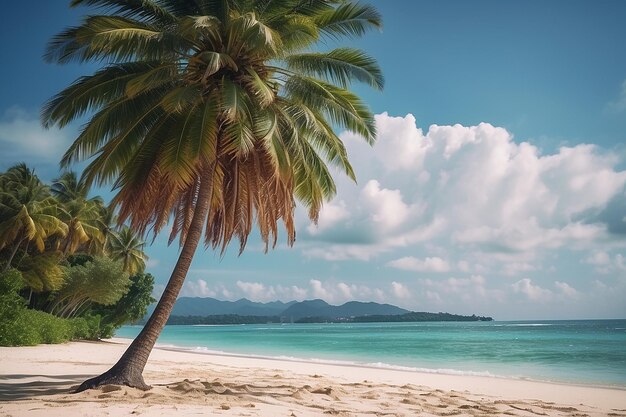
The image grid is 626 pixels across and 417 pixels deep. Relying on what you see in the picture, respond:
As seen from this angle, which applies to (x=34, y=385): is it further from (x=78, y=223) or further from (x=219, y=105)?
(x=78, y=223)

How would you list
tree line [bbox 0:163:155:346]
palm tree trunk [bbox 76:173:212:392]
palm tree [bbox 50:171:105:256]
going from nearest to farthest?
palm tree trunk [bbox 76:173:212:392] → tree line [bbox 0:163:155:346] → palm tree [bbox 50:171:105:256]

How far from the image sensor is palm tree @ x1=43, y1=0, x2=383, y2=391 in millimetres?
9047

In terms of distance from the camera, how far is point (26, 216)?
2683cm

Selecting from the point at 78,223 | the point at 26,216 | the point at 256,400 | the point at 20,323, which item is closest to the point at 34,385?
the point at 256,400

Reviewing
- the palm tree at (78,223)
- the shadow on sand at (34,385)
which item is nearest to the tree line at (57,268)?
the palm tree at (78,223)

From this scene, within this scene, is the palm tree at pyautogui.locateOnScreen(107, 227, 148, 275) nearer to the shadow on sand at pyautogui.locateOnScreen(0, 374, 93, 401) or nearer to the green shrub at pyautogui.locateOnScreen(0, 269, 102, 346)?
the green shrub at pyautogui.locateOnScreen(0, 269, 102, 346)

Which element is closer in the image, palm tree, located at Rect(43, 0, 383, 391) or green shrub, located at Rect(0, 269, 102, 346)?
palm tree, located at Rect(43, 0, 383, 391)

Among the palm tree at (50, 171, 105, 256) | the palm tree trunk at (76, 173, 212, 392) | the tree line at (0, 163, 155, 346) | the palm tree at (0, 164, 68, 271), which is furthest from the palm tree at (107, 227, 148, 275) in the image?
the palm tree trunk at (76, 173, 212, 392)

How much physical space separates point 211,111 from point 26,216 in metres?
22.2

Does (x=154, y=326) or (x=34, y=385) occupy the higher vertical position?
(x=154, y=326)

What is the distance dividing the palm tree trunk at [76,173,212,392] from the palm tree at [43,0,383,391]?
0.8 inches

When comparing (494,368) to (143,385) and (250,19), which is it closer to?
(143,385)

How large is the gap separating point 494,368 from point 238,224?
58.1 ft

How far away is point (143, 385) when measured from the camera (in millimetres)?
8688
